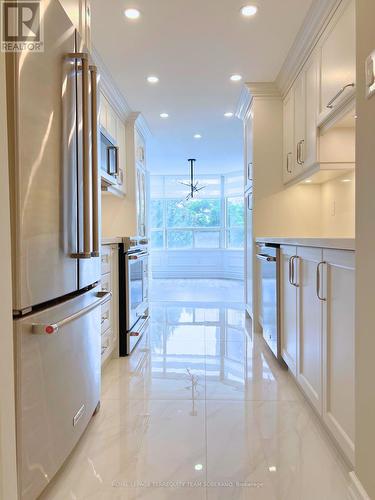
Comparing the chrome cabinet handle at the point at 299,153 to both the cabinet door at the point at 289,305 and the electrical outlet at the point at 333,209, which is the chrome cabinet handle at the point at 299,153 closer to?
the electrical outlet at the point at 333,209

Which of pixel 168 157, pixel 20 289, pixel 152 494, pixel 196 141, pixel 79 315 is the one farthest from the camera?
pixel 168 157

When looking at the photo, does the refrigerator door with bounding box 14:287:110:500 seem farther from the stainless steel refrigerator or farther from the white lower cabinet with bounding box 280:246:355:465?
the white lower cabinet with bounding box 280:246:355:465

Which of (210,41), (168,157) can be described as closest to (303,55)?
(210,41)

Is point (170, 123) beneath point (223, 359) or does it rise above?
above

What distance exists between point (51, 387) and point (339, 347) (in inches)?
46.3

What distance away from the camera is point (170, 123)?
16.3 feet

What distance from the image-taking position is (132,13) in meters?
2.50

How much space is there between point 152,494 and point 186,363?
56.8 inches

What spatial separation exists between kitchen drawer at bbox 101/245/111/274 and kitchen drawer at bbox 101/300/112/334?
259 mm

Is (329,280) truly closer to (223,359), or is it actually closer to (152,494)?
(152,494)

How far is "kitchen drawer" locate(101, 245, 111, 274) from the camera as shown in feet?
8.37

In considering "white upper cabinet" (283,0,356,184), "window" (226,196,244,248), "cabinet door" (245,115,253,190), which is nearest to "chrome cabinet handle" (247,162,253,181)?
"cabinet door" (245,115,253,190)

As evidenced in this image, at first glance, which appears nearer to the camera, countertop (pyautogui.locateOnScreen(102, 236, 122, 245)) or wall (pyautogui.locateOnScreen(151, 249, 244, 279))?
countertop (pyautogui.locateOnScreen(102, 236, 122, 245))

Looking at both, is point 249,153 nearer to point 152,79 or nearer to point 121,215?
point 152,79
